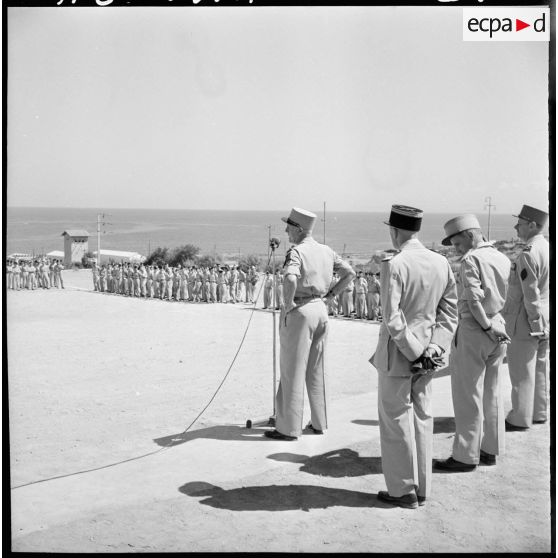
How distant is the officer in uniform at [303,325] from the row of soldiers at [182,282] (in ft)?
56.3

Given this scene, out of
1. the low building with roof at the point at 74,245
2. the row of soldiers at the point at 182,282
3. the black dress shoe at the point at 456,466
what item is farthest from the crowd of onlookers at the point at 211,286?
the low building with roof at the point at 74,245

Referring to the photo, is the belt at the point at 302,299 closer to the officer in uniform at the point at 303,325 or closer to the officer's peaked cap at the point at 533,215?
the officer in uniform at the point at 303,325

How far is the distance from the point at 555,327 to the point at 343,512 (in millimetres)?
2326

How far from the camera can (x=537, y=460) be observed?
636 cm

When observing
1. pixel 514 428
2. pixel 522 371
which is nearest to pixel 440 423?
pixel 514 428

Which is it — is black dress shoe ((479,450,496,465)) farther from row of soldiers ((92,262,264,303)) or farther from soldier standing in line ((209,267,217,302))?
soldier standing in line ((209,267,217,302))

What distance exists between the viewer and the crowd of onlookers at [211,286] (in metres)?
19.2

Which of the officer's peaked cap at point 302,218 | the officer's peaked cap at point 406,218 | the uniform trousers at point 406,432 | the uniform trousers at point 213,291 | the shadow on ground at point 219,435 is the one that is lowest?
the shadow on ground at point 219,435

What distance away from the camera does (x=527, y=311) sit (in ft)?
23.4

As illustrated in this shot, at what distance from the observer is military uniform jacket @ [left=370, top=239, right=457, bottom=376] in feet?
17.0

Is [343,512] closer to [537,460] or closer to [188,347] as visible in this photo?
[537,460]

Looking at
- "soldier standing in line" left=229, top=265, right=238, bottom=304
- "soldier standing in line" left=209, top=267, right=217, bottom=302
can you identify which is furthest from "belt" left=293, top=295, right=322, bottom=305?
"soldier standing in line" left=209, top=267, right=217, bottom=302

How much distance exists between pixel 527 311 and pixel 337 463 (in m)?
2.45

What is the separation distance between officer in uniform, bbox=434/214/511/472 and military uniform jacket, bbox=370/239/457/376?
71 centimetres
